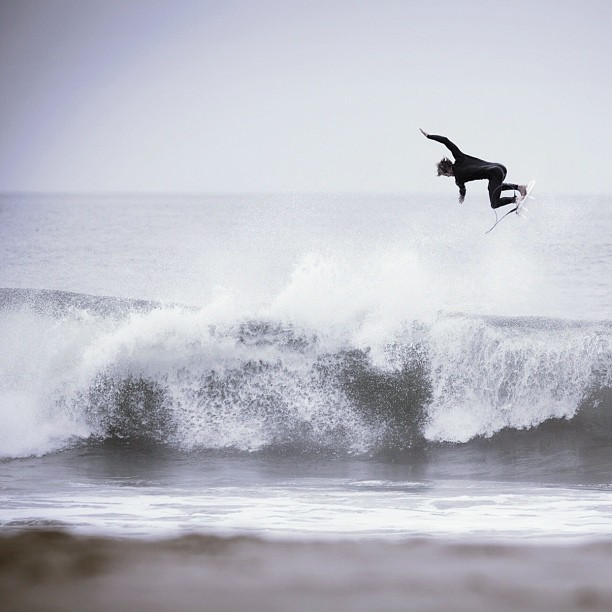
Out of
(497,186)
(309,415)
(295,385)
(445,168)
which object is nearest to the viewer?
(497,186)

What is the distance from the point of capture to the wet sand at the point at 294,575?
4.18 m

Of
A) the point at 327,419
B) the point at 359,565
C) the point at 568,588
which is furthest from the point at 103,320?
the point at 568,588

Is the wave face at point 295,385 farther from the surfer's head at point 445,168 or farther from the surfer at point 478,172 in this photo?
the surfer's head at point 445,168

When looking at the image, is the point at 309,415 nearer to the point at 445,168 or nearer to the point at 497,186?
the point at 445,168

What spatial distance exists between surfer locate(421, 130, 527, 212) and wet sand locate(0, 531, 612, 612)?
4310mm

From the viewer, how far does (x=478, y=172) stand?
858 centimetres

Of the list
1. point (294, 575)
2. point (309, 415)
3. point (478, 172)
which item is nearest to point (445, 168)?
point (478, 172)

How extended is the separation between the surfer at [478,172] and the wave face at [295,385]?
2.84 meters

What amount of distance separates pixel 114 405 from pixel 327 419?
2.89 m

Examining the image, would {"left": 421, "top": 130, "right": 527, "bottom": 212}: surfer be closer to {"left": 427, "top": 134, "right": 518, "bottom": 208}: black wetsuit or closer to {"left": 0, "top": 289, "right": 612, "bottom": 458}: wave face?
{"left": 427, "top": 134, "right": 518, "bottom": 208}: black wetsuit

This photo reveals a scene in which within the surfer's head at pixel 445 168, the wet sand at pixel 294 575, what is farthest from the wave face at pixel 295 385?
the wet sand at pixel 294 575

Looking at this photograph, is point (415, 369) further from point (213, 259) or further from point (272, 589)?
point (213, 259)

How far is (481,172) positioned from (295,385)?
394 centimetres

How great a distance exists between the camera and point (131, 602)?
4.21m
